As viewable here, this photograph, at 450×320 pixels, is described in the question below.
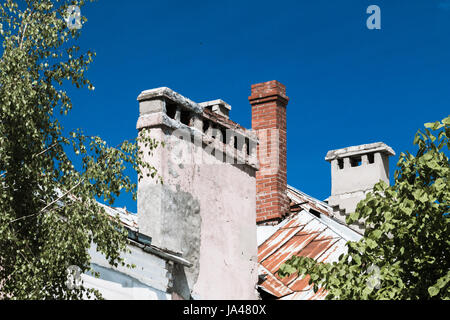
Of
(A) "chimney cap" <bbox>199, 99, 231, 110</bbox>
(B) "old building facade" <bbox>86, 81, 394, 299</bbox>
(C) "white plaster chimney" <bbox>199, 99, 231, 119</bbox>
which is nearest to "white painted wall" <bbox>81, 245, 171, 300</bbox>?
(B) "old building facade" <bbox>86, 81, 394, 299</bbox>

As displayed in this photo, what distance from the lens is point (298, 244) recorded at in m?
17.8

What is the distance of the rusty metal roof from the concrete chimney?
0.58m

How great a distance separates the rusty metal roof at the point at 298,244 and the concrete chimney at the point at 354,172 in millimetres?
583

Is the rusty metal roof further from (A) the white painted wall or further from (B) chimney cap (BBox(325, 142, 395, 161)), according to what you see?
(A) the white painted wall

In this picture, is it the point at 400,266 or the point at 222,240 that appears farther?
the point at 222,240

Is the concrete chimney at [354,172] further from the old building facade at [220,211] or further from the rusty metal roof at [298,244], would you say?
the rusty metal roof at [298,244]

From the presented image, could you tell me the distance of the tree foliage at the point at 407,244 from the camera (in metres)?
10.2

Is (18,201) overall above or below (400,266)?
above

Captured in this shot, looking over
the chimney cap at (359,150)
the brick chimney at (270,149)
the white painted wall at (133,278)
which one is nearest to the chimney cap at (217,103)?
the brick chimney at (270,149)

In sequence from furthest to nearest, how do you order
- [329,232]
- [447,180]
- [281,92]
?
[281,92], [329,232], [447,180]
